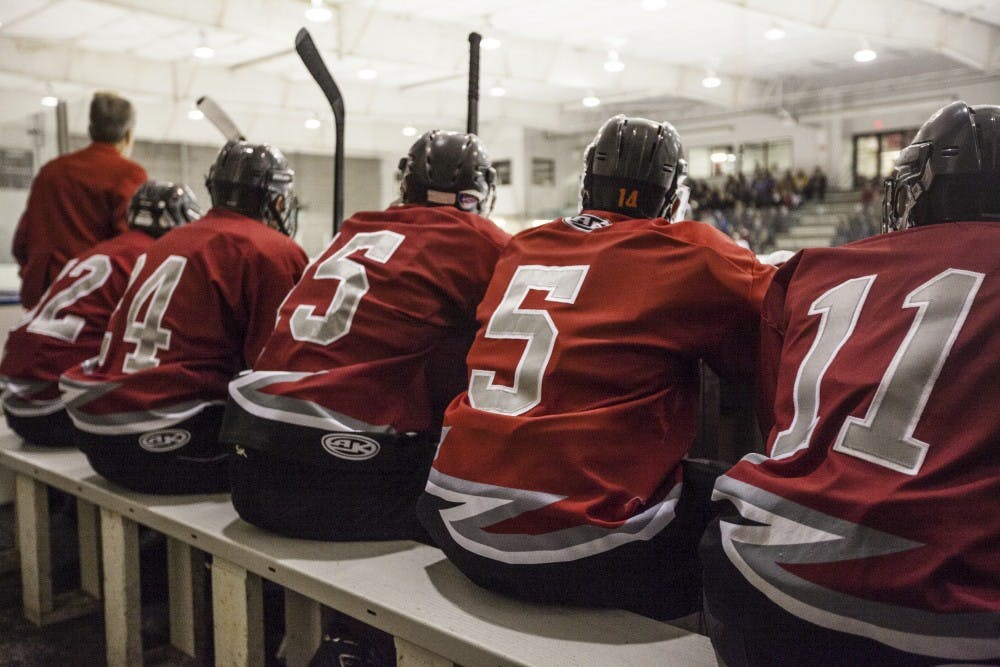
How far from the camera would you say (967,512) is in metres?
1.11

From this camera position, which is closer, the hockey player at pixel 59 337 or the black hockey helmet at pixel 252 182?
the black hockey helmet at pixel 252 182

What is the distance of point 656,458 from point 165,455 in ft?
4.87

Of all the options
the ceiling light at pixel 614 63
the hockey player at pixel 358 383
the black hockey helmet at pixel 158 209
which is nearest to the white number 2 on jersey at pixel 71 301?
the black hockey helmet at pixel 158 209

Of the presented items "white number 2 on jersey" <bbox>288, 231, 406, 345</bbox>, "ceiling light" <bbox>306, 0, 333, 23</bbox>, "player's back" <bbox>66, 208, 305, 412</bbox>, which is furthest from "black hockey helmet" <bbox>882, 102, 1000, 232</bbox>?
"ceiling light" <bbox>306, 0, 333, 23</bbox>

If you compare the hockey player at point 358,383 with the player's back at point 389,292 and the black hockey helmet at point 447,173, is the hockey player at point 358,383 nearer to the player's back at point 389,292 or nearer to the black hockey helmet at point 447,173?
the player's back at point 389,292

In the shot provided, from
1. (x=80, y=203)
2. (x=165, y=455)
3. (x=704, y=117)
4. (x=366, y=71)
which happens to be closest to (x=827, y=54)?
(x=704, y=117)

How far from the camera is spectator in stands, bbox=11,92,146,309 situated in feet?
13.6

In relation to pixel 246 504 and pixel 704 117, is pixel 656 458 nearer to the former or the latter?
pixel 246 504

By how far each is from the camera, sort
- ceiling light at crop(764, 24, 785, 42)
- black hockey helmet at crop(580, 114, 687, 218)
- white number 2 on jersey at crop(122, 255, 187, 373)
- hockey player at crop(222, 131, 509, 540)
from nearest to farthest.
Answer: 1. black hockey helmet at crop(580, 114, 687, 218)
2. hockey player at crop(222, 131, 509, 540)
3. white number 2 on jersey at crop(122, 255, 187, 373)
4. ceiling light at crop(764, 24, 785, 42)

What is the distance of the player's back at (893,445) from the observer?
1.12 m

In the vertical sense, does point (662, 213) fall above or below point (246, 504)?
above

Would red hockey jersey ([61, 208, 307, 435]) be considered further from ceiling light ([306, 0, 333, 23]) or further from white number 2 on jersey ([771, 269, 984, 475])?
ceiling light ([306, 0, 333, 23])

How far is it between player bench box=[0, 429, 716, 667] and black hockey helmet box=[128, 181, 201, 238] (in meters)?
0.94

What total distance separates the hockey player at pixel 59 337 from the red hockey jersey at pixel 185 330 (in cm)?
63
